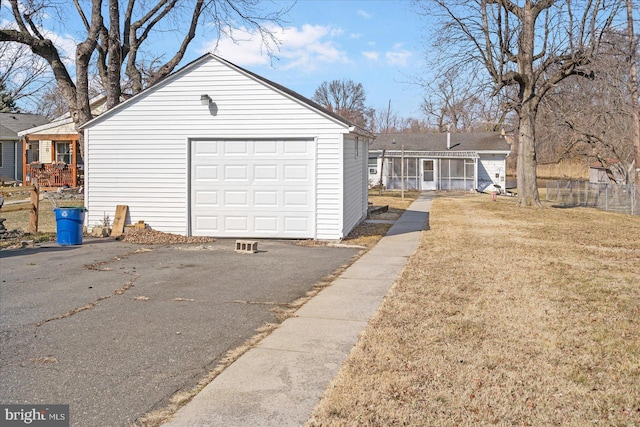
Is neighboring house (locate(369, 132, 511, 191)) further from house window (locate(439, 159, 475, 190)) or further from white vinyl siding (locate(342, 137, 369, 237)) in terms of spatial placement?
white vinyl siding (locate(342, 137, 369, 237))

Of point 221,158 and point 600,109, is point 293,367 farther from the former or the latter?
point 600,109

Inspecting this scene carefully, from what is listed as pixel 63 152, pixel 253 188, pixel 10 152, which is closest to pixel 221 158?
pixel 253 188

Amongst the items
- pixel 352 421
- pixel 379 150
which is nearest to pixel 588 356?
pixel 352 421

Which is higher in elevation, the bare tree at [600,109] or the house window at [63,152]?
the bare tree at [600,109]

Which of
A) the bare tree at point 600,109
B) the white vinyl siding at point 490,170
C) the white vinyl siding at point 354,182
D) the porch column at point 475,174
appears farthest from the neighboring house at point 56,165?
the white vinyl siding at point 490,170

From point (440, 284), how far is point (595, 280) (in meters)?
2.72

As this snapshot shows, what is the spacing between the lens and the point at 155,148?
14758 mm

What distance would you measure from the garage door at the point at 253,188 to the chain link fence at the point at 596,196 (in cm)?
1685

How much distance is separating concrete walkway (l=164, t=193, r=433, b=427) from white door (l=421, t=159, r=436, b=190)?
34.1 metres

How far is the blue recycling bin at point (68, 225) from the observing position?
13.3 meters

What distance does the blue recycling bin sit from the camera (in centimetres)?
1326

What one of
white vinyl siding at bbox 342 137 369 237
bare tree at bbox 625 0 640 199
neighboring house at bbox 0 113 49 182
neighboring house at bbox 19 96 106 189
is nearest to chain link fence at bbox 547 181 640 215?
bare tree at bbox 625 0 640 199

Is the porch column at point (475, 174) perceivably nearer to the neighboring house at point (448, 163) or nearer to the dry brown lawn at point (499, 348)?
the neighboring house at point (448, 163)

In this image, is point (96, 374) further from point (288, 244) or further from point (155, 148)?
point (155, 148)
